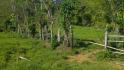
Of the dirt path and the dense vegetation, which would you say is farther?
the dirt path

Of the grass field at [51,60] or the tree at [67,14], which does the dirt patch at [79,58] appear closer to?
the grass field at [51,60]

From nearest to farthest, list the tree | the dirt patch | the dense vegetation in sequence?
1. the dense vegetation
2. the dirt patch
3. the tree

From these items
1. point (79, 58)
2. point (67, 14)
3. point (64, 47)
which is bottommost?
point (79, 58)

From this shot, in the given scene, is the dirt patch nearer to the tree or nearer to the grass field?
the grass field

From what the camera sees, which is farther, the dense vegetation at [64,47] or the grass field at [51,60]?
the dense vegetation at [64,47]

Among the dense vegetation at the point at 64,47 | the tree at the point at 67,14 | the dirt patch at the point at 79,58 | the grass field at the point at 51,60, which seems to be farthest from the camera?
the tree at the point at 67,14

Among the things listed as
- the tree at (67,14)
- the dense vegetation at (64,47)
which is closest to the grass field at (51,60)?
the dense vegetation at (64,47)

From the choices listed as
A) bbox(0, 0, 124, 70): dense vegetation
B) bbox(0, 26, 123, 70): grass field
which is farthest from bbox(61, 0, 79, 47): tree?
bbox(0, 26, 123, 70): grass field

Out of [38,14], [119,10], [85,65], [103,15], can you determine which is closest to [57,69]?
[85,65]

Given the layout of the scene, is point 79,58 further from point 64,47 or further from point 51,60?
point 64,47

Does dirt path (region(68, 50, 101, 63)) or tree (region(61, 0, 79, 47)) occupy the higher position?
tree (region(61, 0, 79, 47))

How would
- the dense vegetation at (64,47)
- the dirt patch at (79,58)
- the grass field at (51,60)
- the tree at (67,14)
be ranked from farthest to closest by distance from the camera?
the tree at (67,14) → the dirt patch at (79,58) → the dense vegetation at (64,47) → the grass field at (51,60)

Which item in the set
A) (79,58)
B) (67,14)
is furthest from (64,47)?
(79,58)

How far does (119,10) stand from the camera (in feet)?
99.5
